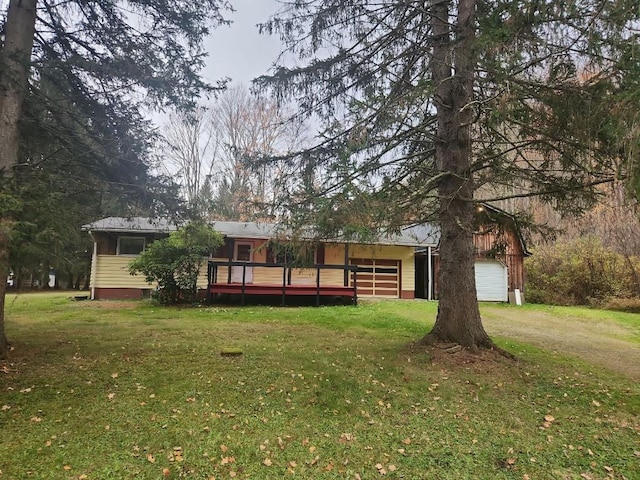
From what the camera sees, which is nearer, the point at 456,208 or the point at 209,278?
the point at 456,208

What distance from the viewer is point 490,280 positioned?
54.2ft

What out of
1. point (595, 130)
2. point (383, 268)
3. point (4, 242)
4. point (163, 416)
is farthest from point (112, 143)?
point (383, 268)

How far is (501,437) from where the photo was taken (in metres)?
3.68

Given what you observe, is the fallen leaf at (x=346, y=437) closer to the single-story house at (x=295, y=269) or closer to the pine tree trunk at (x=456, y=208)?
the pine tree trunk at (x=456, y=208)

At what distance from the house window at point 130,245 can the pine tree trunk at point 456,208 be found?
12.0 metres

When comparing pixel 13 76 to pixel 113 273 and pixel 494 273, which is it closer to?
pixel 113 273

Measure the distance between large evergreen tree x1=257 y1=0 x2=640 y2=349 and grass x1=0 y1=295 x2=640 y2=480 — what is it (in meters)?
1.25

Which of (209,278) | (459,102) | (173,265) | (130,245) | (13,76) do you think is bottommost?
(209,278)

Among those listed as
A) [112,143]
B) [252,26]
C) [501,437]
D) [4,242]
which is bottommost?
[501,437]

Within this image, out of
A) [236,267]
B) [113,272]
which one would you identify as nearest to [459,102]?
[236,267]

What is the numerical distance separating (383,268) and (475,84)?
11.3m

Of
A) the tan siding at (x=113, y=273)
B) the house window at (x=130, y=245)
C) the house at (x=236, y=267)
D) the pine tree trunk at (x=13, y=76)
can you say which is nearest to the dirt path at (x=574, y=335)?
the house at (x=236, y=267)

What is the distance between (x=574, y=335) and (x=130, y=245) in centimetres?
1420

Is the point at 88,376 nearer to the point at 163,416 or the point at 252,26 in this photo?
the point at 163,416
